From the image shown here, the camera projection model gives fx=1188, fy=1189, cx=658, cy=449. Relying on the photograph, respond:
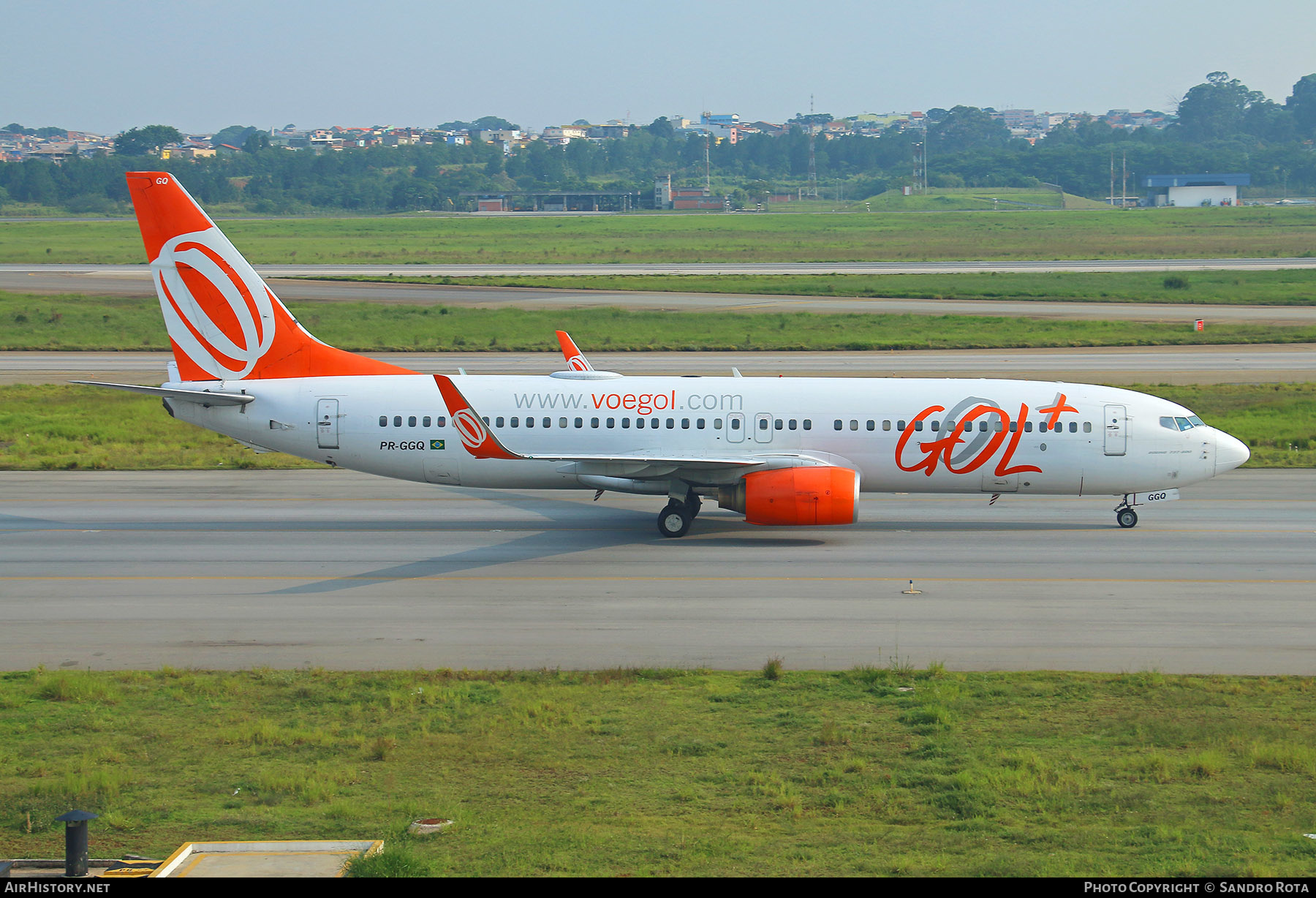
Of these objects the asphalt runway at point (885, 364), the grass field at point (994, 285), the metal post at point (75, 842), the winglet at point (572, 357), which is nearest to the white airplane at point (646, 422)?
the winglet at point (572, 357)

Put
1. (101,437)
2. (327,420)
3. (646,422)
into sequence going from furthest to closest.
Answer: (101,437) → (327,420) → (646,422)

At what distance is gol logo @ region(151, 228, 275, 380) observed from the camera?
3134 centimetres

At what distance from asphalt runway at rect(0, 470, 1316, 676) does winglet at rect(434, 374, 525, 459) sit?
2.43m

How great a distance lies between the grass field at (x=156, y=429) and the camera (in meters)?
39.7

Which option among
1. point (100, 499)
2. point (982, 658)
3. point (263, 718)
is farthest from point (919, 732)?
point (100, 499)

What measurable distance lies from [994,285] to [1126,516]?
6270cm

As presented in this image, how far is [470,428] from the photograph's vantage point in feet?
94.9

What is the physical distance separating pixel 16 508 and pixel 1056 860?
2994 centimetres

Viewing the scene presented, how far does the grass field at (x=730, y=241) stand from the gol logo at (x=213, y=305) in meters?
93.5

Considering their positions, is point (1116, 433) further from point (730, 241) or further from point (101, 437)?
point (730, 241)

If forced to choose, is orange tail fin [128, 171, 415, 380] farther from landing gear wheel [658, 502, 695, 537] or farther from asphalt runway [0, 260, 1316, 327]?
asphalt runway [0, 260, 1316, 327]

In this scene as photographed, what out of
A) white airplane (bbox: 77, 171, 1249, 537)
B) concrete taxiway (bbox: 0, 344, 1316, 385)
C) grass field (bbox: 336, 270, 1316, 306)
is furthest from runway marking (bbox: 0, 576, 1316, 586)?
grass field (bbox: 336, 270, 1316, 306)

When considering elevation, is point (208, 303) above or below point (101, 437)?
above

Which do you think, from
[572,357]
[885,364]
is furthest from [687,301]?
[572,357]
